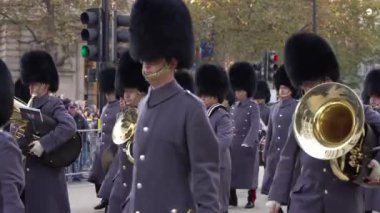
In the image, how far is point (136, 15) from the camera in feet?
17.5

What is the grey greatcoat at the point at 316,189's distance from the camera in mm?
6246

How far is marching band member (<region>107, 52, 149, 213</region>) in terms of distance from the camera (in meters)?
7.46

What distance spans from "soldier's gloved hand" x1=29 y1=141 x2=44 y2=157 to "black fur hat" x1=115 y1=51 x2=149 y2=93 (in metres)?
0.91

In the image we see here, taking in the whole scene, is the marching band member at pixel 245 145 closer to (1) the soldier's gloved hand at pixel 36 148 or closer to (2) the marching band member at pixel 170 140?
(1) the soldier's gloved hand at pixel 36 148

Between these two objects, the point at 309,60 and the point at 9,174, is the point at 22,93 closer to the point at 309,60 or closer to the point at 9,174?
the point at 309,60

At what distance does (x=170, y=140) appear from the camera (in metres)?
4.84

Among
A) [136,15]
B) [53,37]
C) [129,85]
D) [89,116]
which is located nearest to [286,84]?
[129,85]

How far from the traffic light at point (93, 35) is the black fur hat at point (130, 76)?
5.38m

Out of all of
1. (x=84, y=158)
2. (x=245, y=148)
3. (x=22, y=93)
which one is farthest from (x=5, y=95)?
(x=84, y=158)

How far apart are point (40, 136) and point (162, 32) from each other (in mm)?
2810

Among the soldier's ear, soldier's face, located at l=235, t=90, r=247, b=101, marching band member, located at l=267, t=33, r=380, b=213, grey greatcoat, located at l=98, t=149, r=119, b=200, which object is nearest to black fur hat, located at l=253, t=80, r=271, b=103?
soldier's face, located at l=235, t=90, r=247, b=101

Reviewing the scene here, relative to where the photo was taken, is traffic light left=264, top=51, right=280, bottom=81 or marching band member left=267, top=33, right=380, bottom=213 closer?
marching band member left=267, top=33, right=380, bottom=213

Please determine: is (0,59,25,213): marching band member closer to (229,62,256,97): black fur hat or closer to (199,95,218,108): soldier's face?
(199,95,218,108): soldier's face

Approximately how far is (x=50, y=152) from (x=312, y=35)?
2.45 meters
